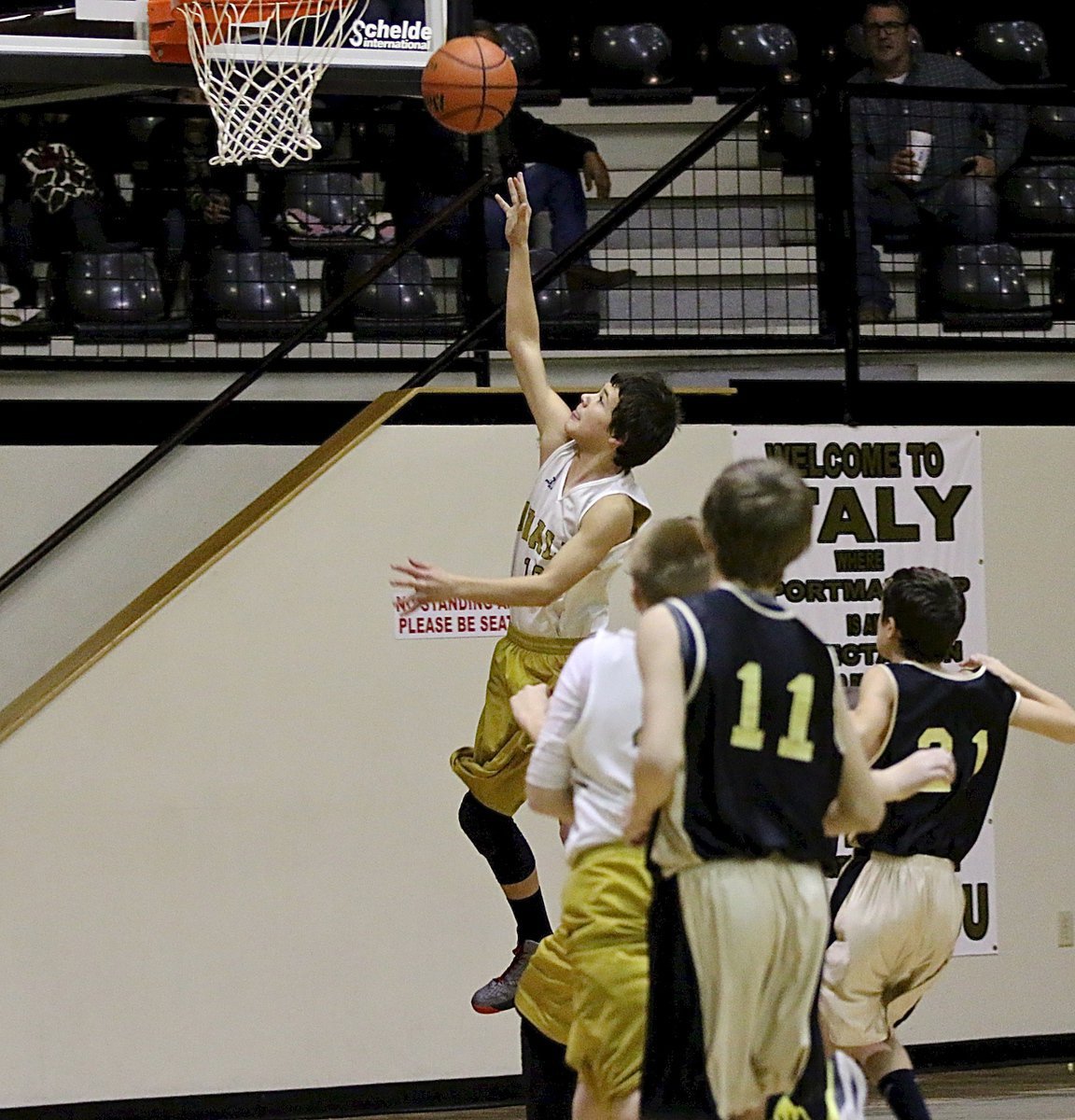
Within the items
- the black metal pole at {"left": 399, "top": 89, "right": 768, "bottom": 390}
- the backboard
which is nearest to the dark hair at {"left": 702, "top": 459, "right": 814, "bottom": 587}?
the backboard

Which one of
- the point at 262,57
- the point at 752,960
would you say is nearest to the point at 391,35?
the point at 262,57

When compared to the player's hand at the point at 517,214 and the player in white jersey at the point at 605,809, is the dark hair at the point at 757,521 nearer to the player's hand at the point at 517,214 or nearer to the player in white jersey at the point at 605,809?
the player in white jersey at the point at 605,809

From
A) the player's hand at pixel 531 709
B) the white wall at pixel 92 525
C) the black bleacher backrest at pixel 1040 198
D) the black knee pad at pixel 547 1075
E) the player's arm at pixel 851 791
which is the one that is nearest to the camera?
the player's arm at pixel 851 791

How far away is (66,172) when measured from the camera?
7.43 m

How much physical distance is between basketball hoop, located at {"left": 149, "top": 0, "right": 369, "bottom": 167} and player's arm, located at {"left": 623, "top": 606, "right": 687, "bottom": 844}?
2771 millimetres

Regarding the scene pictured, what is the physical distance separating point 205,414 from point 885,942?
130 inches

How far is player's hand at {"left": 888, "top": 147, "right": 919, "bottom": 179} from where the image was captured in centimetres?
743

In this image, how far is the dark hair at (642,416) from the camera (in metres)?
4.44

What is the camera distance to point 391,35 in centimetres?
547

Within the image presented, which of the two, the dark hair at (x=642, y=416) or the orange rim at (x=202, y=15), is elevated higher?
the orange rim at (x=202, y=15)

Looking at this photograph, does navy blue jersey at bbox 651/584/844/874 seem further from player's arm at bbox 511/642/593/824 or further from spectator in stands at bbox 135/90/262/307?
spectator in stands at bbox 135/90/262/307

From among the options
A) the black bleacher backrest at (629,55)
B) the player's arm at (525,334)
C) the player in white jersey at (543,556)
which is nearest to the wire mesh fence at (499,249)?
the black bleacher backrest at (629,55)

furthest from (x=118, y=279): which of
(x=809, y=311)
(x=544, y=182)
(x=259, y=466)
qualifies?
(x=809, y=311)

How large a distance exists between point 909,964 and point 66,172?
5.04 meters
